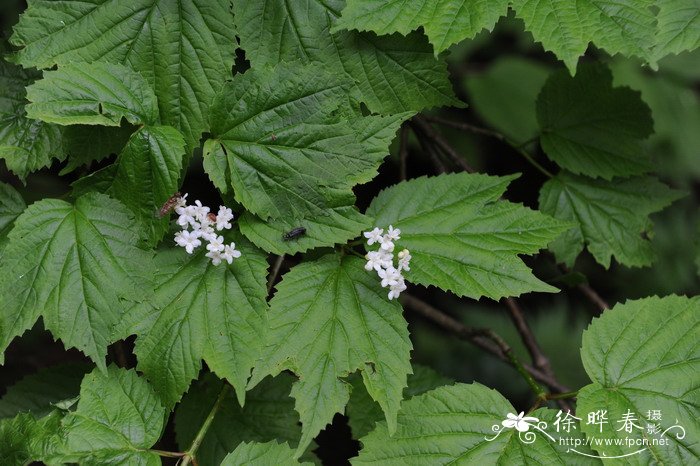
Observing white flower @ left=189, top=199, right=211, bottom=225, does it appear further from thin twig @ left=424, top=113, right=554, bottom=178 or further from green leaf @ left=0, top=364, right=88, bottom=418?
thin twig @ left=424, top=113, right=554, bottom=178

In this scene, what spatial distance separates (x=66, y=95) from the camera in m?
1.74

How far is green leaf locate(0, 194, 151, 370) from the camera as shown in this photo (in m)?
1.67

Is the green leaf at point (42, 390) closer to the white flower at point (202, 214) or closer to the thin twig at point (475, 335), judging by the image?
the white flower at point (202, 214)

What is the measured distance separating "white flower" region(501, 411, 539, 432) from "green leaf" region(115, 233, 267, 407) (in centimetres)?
72

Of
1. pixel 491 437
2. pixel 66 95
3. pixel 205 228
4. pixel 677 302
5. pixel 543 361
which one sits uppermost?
pixel 66 95

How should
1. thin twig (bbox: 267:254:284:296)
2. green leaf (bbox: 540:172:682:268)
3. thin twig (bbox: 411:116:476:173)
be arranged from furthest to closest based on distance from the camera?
thin twig (bbox: 411:116:476:173) < green leaf (bbox: 540:172:682:268) < thin twig (bbox: 267:254:284:296)

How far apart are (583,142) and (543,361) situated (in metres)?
0.87

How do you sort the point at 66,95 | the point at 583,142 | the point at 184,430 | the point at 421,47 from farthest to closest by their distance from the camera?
the point at 583,142 < the point at 184,430 < the point at 421,47 < the point at 66,95

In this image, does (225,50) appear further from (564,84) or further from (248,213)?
(564,84)

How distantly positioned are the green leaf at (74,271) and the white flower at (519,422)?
1059 mm

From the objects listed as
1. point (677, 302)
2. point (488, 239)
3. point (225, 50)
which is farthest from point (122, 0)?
point (677, 302)

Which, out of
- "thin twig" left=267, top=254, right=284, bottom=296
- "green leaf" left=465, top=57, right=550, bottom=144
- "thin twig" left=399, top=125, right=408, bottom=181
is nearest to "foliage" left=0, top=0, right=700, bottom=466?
"thin twig" left=267, top=254, right=284, bottom=296

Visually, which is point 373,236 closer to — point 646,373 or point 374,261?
point 374,261

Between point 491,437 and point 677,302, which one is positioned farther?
point 677,302
